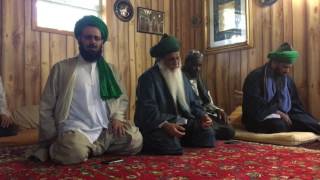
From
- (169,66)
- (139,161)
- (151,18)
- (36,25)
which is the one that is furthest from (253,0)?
(139,161)

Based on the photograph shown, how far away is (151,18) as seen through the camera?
506cm

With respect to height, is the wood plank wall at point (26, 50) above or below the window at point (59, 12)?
below

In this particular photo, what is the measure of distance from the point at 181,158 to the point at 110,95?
705 mm

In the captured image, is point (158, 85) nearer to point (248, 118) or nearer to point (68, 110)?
point (68, 110)

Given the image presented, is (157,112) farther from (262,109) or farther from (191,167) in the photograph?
(262,109)

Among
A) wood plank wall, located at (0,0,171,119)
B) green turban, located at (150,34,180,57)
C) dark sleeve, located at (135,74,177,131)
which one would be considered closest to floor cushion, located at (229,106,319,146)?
dark sleeve, located at (135,74,177,131)

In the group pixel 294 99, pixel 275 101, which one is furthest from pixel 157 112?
pixel 294 99

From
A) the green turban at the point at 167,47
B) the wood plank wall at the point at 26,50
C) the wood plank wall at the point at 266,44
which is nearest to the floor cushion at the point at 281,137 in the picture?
the wood plank wall at the point at 266,44

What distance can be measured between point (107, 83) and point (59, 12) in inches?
73.8

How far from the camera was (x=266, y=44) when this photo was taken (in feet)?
14.3

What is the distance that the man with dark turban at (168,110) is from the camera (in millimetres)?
2752

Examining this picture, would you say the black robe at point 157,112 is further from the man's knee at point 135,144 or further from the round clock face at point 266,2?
the round clock face at point 266,2

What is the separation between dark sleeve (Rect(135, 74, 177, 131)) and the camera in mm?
2799

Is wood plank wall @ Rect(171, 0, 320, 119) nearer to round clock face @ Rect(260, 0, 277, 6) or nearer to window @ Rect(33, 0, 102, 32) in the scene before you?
round clock face @ Rect(260, 0, 277, 6)
